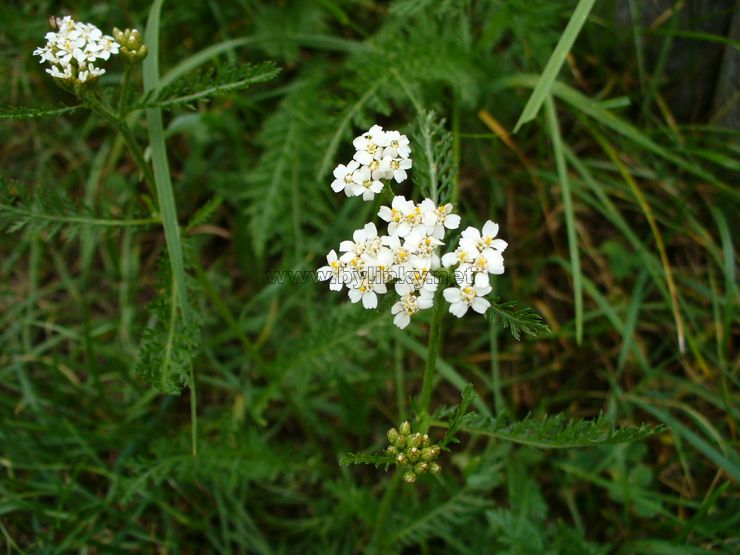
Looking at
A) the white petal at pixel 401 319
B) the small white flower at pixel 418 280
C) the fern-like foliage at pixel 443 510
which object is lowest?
the fern-like foliage at pixel 443 510

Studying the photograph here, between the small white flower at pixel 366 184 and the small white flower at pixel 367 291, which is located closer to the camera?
the small white flower at pixel 367 291

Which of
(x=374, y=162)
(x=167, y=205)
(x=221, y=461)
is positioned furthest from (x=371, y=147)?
(x=221, y=461)

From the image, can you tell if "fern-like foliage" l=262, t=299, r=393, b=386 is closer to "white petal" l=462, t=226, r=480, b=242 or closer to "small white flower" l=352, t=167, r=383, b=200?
"small white flower" l=352, t=167, r=383, b=200

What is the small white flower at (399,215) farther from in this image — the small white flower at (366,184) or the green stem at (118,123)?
the green stem at (118,123)

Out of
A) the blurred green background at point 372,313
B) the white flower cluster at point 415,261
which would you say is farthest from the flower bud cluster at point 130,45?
the white flower cluster at point 415,261

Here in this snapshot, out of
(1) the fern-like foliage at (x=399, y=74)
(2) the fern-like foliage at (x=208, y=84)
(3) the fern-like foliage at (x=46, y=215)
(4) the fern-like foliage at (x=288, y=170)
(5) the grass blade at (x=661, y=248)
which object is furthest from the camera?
(4) the fern-like foliage at (x=288, y=170)

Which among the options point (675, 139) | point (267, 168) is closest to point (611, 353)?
point (675, 139)

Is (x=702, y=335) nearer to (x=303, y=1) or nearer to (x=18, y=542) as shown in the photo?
(x=303, y=1)
